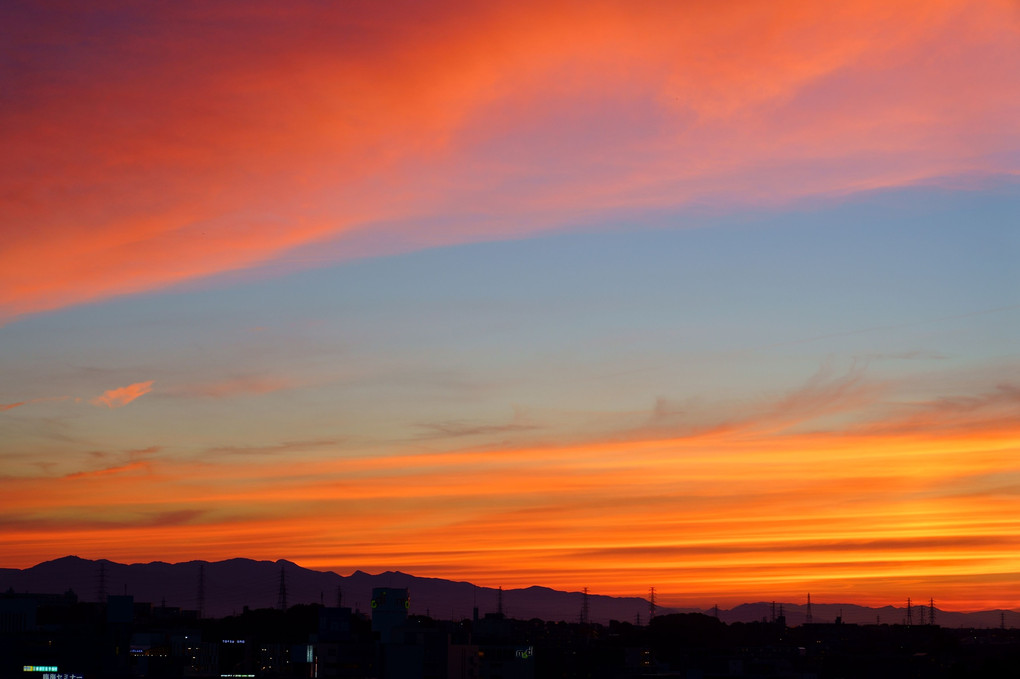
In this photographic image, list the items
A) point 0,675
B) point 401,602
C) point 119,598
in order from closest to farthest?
point 0,675 < point 401,602 < point 119,598

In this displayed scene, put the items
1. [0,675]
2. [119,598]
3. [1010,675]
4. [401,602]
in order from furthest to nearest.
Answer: [119,598]
[401,602]
[0,675]
[1010,675]

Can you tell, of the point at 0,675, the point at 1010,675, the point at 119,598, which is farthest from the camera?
the point at 119,598

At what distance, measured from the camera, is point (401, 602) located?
16875 cm

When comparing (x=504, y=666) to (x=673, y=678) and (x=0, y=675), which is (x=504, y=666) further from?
(x=0, y=675)

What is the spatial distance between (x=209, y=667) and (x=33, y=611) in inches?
1620

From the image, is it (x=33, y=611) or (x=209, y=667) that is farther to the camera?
(x=209, y=667)

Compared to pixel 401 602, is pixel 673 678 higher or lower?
lower

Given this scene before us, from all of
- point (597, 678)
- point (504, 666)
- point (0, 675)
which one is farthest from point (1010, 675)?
point (0, 675)

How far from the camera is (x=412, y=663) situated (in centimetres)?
15825

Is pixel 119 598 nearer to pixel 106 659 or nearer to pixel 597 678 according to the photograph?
pixel 106 659

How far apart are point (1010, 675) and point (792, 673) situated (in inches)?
2927

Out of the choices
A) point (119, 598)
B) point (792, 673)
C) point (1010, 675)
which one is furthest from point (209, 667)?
point (1010, 675)

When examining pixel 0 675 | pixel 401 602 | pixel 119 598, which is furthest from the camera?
pixel 119 598

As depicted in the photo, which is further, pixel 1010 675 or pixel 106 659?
pixel 106 659
